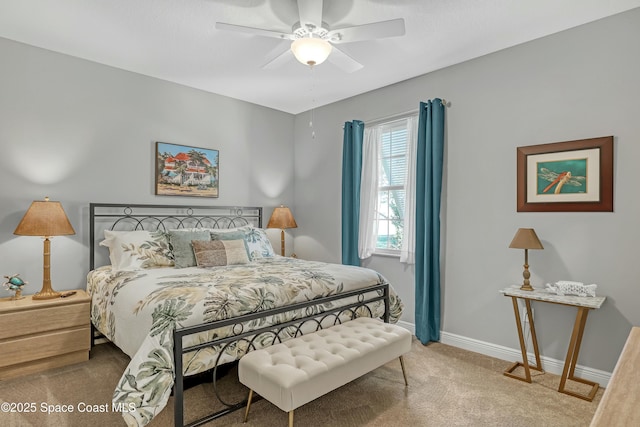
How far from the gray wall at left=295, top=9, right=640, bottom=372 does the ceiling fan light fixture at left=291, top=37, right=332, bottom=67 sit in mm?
1696

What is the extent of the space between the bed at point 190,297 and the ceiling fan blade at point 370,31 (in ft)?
5.88

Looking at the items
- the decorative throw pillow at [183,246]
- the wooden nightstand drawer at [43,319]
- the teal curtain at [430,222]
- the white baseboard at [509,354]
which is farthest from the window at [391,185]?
the wooden nightstand drawer at [43,319]

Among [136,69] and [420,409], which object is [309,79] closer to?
[136,69]

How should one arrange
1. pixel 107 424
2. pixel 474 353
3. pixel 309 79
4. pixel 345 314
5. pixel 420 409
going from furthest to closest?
pixel 309 79, pixel 474 353, pixel 345 314, pixel 420 409, pixel 107 424

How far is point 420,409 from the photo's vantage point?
2324mm

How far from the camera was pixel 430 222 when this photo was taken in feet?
11.7

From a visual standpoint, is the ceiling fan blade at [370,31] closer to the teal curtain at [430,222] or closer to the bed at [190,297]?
the teal curtain at [430,222]

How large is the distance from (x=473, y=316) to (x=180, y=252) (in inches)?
112

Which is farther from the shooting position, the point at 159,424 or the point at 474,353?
the point at 474,353

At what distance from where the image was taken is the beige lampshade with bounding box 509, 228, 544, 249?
279 cm

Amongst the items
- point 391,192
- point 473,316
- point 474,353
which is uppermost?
point 391,192

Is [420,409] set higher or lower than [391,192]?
lower

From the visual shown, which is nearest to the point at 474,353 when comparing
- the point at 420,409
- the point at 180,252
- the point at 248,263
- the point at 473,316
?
the point at 473,316

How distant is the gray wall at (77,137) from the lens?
3.12 metres
